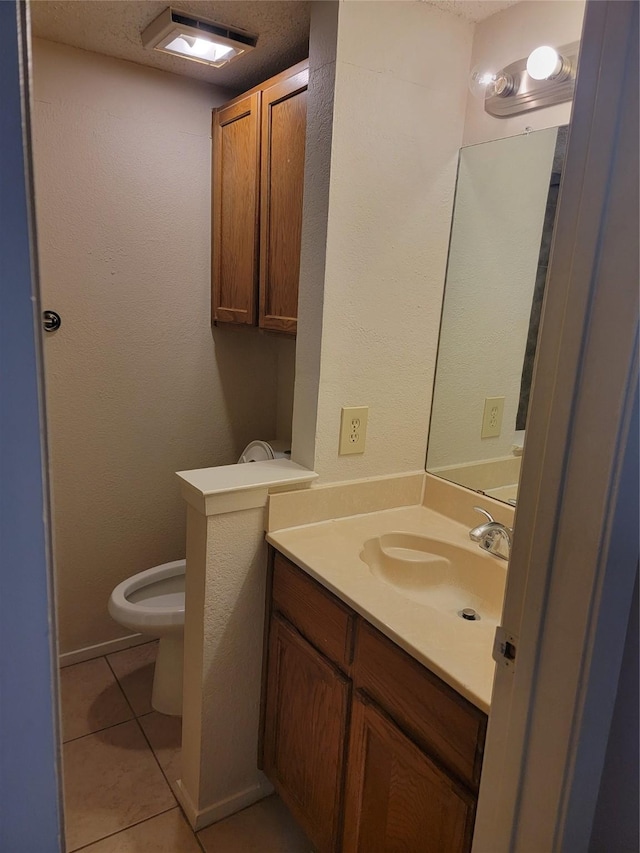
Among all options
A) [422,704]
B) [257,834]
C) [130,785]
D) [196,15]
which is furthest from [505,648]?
[196,15]

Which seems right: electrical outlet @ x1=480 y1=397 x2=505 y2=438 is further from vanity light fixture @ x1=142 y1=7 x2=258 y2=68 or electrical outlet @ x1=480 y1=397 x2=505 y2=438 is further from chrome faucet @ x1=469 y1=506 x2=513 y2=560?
vanity light fixture @ x1=142 y1=7 x2=258 y2=68

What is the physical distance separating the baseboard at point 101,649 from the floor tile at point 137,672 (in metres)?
0.02

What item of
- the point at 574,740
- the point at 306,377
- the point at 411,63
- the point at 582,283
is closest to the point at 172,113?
the point at 411,63

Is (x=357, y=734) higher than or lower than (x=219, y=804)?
higher

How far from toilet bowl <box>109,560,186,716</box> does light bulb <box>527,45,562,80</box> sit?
1.83m

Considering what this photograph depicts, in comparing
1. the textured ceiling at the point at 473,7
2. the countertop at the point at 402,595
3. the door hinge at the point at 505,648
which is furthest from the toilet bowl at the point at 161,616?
the textured ceiling at the point at 473,7

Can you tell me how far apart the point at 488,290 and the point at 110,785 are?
1863mm

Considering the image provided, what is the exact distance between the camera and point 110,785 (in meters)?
1.77

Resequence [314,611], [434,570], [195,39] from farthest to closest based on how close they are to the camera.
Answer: [195,39] → [434,570] → [314,611]

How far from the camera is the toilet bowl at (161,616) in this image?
1.92 m

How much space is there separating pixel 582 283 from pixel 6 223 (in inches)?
22.8

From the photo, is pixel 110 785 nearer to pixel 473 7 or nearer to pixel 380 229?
pixel 380 229

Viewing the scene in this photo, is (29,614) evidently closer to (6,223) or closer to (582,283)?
(6,223)

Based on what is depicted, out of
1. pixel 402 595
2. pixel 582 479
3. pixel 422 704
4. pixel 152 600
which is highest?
pixel 582 479
